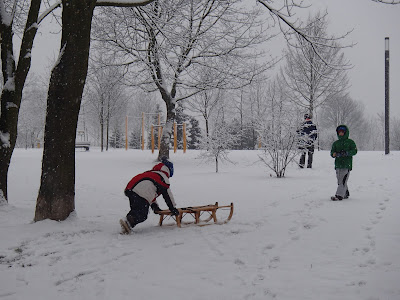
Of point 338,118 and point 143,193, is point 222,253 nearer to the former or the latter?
point 143,193

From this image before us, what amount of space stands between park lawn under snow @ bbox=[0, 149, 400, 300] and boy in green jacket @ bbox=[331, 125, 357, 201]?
0.30 metres

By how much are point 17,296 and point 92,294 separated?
0.63 meters

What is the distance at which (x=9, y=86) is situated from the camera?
253 inches

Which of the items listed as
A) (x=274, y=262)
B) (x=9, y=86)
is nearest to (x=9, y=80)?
(x=9, y=86)

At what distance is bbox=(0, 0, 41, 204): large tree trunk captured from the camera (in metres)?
6.38

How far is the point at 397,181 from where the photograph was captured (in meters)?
9.13

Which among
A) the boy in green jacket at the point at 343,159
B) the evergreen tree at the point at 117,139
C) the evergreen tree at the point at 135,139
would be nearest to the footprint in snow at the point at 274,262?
the boy in green jacket at the point at 343,159

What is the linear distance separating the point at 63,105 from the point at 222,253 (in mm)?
3130

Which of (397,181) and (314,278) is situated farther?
(397,181)

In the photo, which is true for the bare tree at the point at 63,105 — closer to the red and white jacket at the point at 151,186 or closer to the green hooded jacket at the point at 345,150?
the red and white jacket at the point at 151,186

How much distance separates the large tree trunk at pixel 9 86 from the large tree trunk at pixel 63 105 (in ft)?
5.95

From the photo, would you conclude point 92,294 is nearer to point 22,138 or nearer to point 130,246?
point 130,246

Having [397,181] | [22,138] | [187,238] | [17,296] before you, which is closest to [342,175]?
[397,181]

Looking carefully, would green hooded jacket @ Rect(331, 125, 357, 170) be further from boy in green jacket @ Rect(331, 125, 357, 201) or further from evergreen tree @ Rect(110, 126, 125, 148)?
evergreen tree @ Rect(110, 126, 125, 148)
